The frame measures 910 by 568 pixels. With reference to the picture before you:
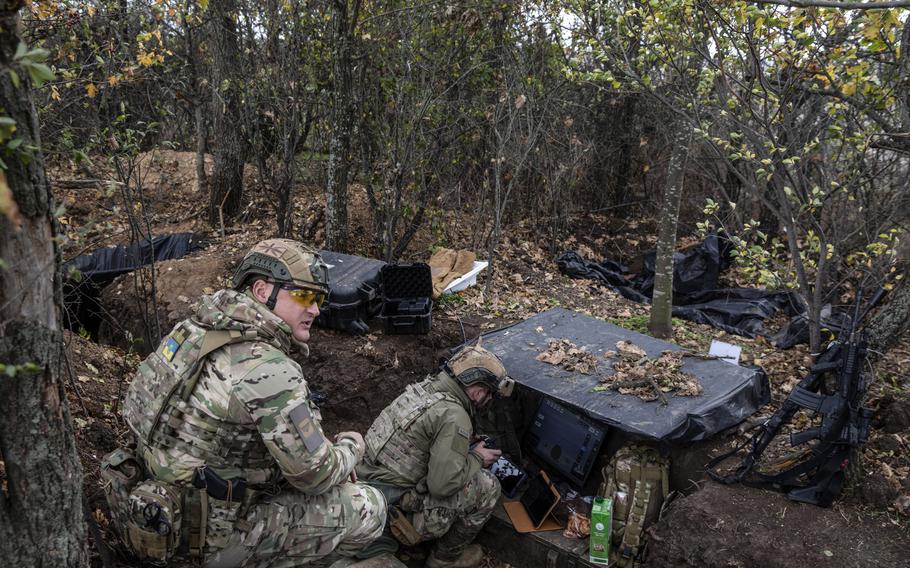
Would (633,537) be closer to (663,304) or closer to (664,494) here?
(664,494)

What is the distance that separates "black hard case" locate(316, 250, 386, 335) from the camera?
6.47 m

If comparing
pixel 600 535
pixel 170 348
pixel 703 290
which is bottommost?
pixel 600 535

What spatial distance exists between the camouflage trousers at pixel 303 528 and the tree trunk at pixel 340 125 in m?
4.87

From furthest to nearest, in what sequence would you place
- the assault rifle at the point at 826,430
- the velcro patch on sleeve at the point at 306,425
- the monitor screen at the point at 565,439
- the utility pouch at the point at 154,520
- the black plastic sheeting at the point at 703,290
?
the black plastic sheeting at the point at 703,290 < the monitor screen at the point at 565,439 < the assault rifle at the point at 826,430 < the velcro patch on sleeve at the point at 306,425 < the utility pouch at the point at 154,520

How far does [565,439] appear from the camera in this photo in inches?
198

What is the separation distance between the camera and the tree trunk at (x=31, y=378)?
202 centimetres

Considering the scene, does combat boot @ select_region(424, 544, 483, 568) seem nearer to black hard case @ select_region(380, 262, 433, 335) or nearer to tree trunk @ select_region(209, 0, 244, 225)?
black hard case @ select_region(380, 262, 433, 335)

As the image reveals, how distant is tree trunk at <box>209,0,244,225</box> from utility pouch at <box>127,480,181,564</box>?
6.24 m

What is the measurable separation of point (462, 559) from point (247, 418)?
2483mm

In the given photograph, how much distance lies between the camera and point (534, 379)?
16.9ft

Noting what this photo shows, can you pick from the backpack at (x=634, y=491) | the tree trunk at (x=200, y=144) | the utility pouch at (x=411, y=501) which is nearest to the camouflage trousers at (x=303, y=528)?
the utility pouch at (x=411, y=501)

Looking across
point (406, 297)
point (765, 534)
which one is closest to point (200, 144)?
point (406, 297)

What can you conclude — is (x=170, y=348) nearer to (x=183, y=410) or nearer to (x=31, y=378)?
(x=183, y=410)

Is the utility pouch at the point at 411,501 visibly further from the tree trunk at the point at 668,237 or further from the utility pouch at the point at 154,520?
the tree trunk at the point at 668,237
